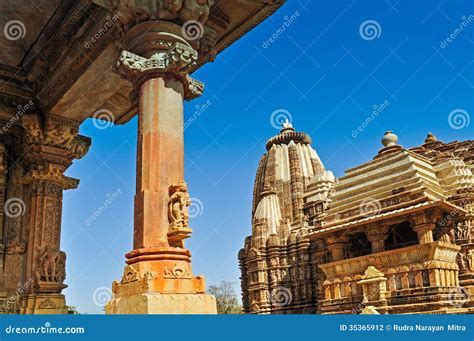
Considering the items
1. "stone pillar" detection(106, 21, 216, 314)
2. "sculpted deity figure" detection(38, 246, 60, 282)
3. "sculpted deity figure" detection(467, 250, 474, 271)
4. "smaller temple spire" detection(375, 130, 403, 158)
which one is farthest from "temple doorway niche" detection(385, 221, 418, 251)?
"stone pillar" detection(106, 21, 216, 314)

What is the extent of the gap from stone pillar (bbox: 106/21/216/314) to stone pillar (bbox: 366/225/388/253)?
60.8ft

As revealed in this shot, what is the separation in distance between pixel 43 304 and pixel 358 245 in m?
20.4

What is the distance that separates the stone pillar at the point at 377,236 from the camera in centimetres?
2303

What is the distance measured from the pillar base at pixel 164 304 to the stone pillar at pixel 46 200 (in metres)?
4.28

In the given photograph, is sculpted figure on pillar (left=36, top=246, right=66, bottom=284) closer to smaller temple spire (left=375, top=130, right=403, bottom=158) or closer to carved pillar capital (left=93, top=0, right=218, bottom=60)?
carved pillar capital (left=93, top=0, right=218, bottom=60)

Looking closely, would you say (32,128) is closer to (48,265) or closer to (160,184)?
(48,265)

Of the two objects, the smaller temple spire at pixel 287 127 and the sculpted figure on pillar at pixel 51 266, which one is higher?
the smaller temple spire at pixel 287 127

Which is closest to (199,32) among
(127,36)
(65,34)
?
(127,36)

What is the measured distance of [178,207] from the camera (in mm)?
5484

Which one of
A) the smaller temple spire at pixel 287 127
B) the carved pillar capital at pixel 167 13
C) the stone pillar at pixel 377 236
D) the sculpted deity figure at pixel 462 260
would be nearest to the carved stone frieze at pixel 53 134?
the carved pillar capital at pixel 167 13

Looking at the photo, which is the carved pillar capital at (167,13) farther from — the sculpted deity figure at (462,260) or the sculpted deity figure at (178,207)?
the sculpted deity figure at (462,260)

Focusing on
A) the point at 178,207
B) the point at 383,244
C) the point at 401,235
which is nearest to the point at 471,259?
the point at 383,244

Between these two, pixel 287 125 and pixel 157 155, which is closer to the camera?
pixel 157 155

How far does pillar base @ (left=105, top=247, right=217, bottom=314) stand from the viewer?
4.89 m
